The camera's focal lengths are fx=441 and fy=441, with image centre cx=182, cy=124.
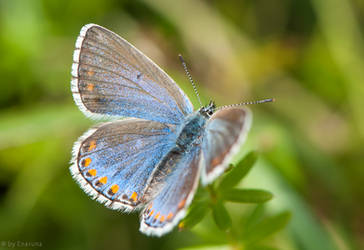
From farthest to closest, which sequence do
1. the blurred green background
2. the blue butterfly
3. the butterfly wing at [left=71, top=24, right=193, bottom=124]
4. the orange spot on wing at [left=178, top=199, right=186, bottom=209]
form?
the blurred green background < the butterfly wing at [left=71, top=24, right=193, bottom=124] < the blue butterfly < the orange spot on wing at [left=178, top=199, right=186, bottom=209]

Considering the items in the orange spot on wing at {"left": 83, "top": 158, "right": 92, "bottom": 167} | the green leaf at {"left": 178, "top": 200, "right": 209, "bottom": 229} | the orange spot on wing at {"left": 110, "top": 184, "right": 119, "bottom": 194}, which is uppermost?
the green leaf at {"left": 178, "top": 200, "right": 209, "bottom": 229}

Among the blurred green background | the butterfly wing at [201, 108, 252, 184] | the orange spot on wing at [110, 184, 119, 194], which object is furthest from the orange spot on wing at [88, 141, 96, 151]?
the blurred green background

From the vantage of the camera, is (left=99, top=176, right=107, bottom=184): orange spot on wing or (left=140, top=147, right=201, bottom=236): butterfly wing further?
(left=99, top=176, right=107, bottom=184): orange spot on wing

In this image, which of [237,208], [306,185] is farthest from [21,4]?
[306,185]

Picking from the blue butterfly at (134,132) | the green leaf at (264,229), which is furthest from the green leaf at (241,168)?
the green leaf at (264,229)

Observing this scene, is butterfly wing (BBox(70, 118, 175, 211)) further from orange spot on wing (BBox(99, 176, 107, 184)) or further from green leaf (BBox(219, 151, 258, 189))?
green leaf (BBox(219, 151, 258, 189))

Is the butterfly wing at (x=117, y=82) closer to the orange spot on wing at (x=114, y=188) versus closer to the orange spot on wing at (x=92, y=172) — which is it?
the orange spot on wing at (x=92, y=172)

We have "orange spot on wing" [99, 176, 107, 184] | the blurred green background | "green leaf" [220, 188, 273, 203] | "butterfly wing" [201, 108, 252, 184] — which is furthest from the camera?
the blurred green background
